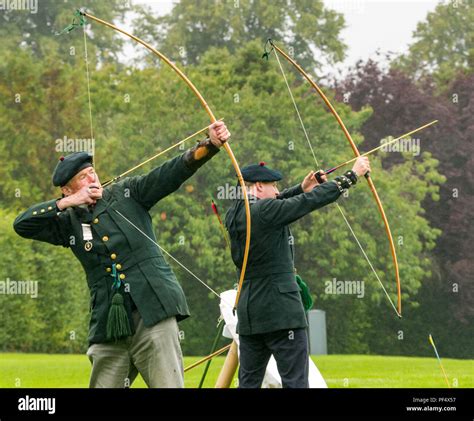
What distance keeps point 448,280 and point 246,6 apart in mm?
8541

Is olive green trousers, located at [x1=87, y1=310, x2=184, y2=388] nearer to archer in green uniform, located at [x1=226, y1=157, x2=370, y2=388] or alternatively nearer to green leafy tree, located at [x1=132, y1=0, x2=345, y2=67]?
archer in green uniform, located at [x1=226, y1=157, x2=370, y2=388]

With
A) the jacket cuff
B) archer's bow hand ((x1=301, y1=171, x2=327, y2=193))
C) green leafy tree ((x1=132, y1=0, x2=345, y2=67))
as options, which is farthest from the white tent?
green leafy tree ((x1=132, y1=0, x2=345, y2=67))

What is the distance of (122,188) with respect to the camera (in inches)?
280

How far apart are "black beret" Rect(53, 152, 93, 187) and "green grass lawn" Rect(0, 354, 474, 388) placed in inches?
231

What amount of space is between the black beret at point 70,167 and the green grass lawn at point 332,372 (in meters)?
5.86

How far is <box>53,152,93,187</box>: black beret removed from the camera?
7.07 meters

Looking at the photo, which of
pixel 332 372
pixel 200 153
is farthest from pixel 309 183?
pixel 332 372

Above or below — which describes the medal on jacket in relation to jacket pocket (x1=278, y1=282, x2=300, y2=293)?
above

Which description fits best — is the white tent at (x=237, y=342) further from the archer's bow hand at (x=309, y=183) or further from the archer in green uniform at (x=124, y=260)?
the archer in green uniform at (x=124, y=260)

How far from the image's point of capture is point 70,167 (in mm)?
7059

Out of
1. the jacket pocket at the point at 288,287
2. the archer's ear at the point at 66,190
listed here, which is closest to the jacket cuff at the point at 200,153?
the archer's ear at the point at 66,190

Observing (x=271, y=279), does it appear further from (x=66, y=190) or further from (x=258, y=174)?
(x=66, y=190)

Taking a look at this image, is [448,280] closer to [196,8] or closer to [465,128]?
[465,128]

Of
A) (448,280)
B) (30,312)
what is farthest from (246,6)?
(30,312)
